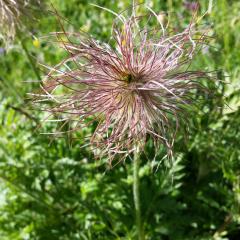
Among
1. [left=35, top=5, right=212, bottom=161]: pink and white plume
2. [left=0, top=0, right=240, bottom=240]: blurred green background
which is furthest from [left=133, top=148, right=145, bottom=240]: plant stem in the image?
[left=0, top=0, right=240, bottom=240]: blurred green background

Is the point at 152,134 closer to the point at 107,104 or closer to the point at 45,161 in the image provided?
the point at 107,104

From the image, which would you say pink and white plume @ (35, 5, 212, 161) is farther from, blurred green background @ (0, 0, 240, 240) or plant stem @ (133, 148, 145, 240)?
blurred green background @ (0, 0, 240, 240)

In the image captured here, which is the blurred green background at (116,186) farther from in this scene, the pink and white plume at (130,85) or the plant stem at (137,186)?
the pink and white plume at (130,85)

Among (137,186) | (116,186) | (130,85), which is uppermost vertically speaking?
(130,85)

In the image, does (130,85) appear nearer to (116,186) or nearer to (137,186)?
(137,186)

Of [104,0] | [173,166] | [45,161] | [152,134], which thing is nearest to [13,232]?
[45,161]

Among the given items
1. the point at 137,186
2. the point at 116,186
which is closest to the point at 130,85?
the point at 137,186

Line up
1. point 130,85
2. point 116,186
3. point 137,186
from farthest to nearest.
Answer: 1. point 116,186
2. point 137,186
3. point 130,85

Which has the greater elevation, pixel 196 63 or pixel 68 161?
pixel 196 63
